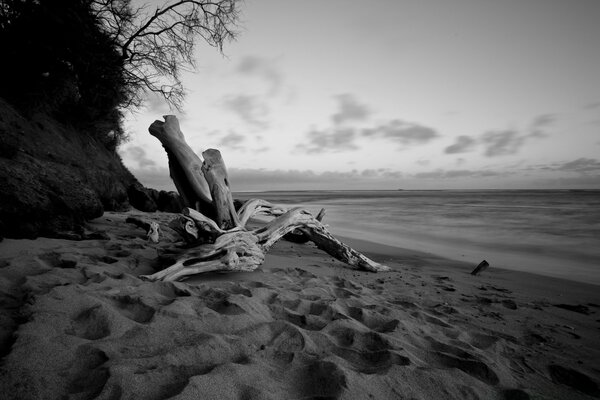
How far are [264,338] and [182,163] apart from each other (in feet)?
9.21

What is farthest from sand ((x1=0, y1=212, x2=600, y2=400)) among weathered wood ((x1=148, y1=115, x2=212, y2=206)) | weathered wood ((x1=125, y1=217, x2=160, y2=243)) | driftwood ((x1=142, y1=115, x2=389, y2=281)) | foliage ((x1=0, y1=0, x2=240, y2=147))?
foliage ((x1=0, y1=0, x2=240, y2=147))

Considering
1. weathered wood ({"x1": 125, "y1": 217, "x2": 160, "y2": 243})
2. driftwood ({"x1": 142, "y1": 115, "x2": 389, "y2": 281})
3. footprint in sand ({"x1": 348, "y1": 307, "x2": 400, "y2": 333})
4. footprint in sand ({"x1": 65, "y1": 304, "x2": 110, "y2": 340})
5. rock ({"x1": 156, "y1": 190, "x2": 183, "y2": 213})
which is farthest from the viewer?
rock ({"x1": 156, "y1": 190, "x2": 183, "y2": 213})

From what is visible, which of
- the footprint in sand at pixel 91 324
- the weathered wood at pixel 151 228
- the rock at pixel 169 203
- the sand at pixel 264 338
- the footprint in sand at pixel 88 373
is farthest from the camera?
the rock at pixel 169 203

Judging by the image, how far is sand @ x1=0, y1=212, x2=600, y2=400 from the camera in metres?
1.42

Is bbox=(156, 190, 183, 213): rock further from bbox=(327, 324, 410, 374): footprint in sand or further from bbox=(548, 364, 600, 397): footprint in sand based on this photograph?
bbox=(548, 364, 600, 397): footprint in sand

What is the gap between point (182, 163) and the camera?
13.2 ft

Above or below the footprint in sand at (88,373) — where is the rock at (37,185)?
above

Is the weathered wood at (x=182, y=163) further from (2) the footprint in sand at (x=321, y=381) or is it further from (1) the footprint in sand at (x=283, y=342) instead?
(2) the footprint in sand at (x=321, y=381)

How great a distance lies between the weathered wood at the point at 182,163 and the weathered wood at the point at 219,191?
0.33 ft

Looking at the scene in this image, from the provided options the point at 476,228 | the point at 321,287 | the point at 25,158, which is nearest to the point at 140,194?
the point at 25,158

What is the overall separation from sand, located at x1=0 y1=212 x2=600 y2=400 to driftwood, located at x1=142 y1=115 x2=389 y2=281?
0.83 ft

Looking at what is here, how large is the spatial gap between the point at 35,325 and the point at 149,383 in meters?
0.81

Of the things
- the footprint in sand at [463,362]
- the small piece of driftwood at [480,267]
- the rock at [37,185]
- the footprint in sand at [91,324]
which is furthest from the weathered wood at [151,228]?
the small piece of driftwood at [480,267]

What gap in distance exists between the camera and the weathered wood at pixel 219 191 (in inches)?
158
